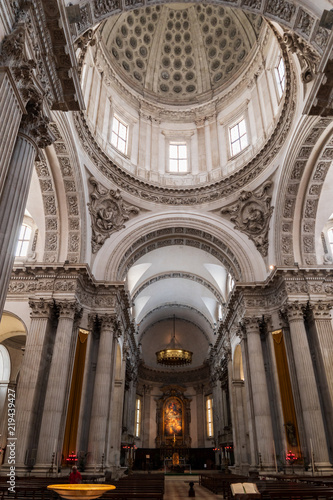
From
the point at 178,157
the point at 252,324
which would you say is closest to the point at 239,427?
the point at 252,324

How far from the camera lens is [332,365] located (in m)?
14.4

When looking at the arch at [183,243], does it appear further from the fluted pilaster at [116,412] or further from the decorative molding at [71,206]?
→ the fluted pilaster at [116,412]

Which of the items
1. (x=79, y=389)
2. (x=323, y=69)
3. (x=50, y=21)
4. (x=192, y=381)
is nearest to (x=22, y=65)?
(x=50, y=21)

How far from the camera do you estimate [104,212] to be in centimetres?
1867

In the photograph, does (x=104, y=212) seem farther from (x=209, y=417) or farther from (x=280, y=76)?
(x=209, y=417)

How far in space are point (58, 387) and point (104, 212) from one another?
8.68m

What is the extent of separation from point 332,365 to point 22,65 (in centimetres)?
1437

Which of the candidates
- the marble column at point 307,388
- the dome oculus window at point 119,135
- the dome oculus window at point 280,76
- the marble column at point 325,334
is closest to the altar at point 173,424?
the marble column at point 307,388

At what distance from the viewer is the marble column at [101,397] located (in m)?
14.7

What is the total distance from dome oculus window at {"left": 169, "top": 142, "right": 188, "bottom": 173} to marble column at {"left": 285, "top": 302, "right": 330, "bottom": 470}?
11158 millimetres

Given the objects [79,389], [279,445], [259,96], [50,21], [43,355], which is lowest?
[279,445]

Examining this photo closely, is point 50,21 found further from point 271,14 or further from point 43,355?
point 43,355

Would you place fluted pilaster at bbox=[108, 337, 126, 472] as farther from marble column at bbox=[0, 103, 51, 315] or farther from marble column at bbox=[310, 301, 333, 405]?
marble column at bbox=[0, 103, 51, 315]

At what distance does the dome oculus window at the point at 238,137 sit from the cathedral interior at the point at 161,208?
0.14 meters
